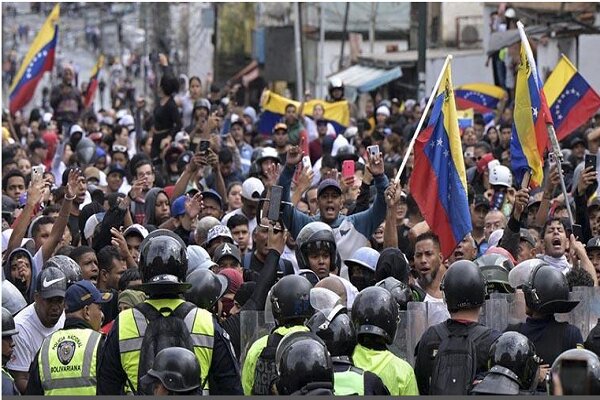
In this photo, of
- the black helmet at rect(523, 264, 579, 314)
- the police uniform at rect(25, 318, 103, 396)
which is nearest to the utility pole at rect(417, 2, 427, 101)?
the black helmet at rect(523, 264, 579, 314)

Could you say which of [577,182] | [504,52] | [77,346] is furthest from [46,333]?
[504,52]

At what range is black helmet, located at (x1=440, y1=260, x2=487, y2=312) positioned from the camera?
870 centimetres

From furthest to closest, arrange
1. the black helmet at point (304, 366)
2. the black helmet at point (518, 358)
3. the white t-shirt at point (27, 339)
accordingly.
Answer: the white t-shirt at point (27, 339) → the black helmet at point (518, 358) → the black helmet at point (304, 366)

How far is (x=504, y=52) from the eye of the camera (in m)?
26.7

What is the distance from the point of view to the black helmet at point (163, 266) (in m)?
8.30

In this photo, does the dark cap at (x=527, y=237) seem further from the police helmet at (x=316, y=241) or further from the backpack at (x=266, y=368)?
the backpack at (x=266, y=368)

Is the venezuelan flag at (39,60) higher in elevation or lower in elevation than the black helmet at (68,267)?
lower

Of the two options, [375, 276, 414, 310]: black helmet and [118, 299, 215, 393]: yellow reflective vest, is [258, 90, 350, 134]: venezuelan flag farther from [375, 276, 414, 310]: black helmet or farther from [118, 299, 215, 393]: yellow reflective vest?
[118, 299, 215, 393]: yellow reflective vest

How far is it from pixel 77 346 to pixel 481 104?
54.2 ft

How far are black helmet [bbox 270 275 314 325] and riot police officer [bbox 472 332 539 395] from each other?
1.20 m

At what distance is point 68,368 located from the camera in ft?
28.1

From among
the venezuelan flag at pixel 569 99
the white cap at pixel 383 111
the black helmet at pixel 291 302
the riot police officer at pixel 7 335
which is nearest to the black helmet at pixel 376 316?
the black helmet at pixel 291 302

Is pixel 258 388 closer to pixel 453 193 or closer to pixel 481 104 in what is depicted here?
pixel 453 193

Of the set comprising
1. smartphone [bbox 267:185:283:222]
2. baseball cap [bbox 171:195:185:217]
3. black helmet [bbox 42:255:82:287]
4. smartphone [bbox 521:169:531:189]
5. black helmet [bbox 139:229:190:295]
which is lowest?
baseball cap [bbox 171:195:185:217]
